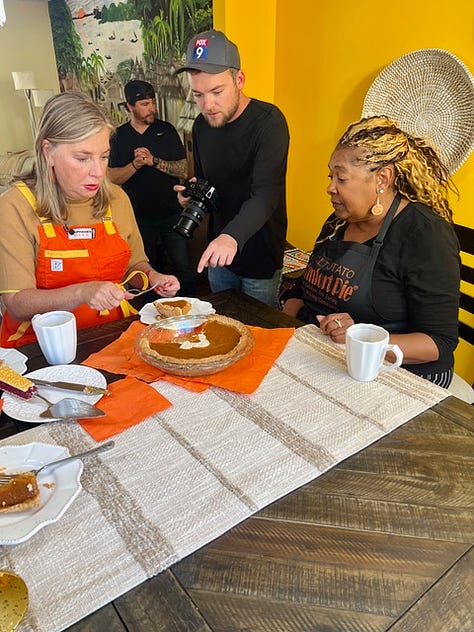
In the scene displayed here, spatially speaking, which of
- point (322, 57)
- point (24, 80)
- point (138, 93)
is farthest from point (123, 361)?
point (24, 80)

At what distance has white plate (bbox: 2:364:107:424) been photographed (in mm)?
990

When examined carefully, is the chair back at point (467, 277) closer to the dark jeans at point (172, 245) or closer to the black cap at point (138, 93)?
the dark jeans at point (172, 245)

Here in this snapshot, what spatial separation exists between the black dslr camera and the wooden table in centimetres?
95

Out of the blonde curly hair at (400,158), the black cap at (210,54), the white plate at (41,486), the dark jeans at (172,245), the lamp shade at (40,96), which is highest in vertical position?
the black cap at (210,54)

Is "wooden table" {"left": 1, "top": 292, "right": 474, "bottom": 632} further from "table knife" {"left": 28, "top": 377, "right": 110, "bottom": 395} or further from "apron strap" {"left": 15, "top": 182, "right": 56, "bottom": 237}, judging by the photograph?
"apron strap" {"left": 15, "top": 182, "right": 56, "bottom": 237}

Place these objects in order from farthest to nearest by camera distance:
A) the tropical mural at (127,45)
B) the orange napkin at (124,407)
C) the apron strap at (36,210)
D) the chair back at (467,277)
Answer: the tropical mural at (127,45), the chair back at (467,277), the apron strap at (36,210), the orange napkin at (124,407)

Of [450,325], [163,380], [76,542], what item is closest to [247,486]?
[76,542]

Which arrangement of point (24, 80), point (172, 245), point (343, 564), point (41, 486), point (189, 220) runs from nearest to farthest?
point (343, 564) → point (41, 486) → point (189, 220) → point (172, 245) → point (24, 80)

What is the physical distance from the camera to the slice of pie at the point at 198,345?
111cm

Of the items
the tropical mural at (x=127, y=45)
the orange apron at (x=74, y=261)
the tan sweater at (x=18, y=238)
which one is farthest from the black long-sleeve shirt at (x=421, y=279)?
the tropical mural at (x=127, y=45)

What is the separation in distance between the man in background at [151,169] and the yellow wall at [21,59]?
2.84 meters

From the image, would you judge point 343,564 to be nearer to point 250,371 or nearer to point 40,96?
point 250,371

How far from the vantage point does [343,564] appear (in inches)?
27.0

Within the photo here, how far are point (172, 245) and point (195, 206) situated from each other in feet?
5.28
